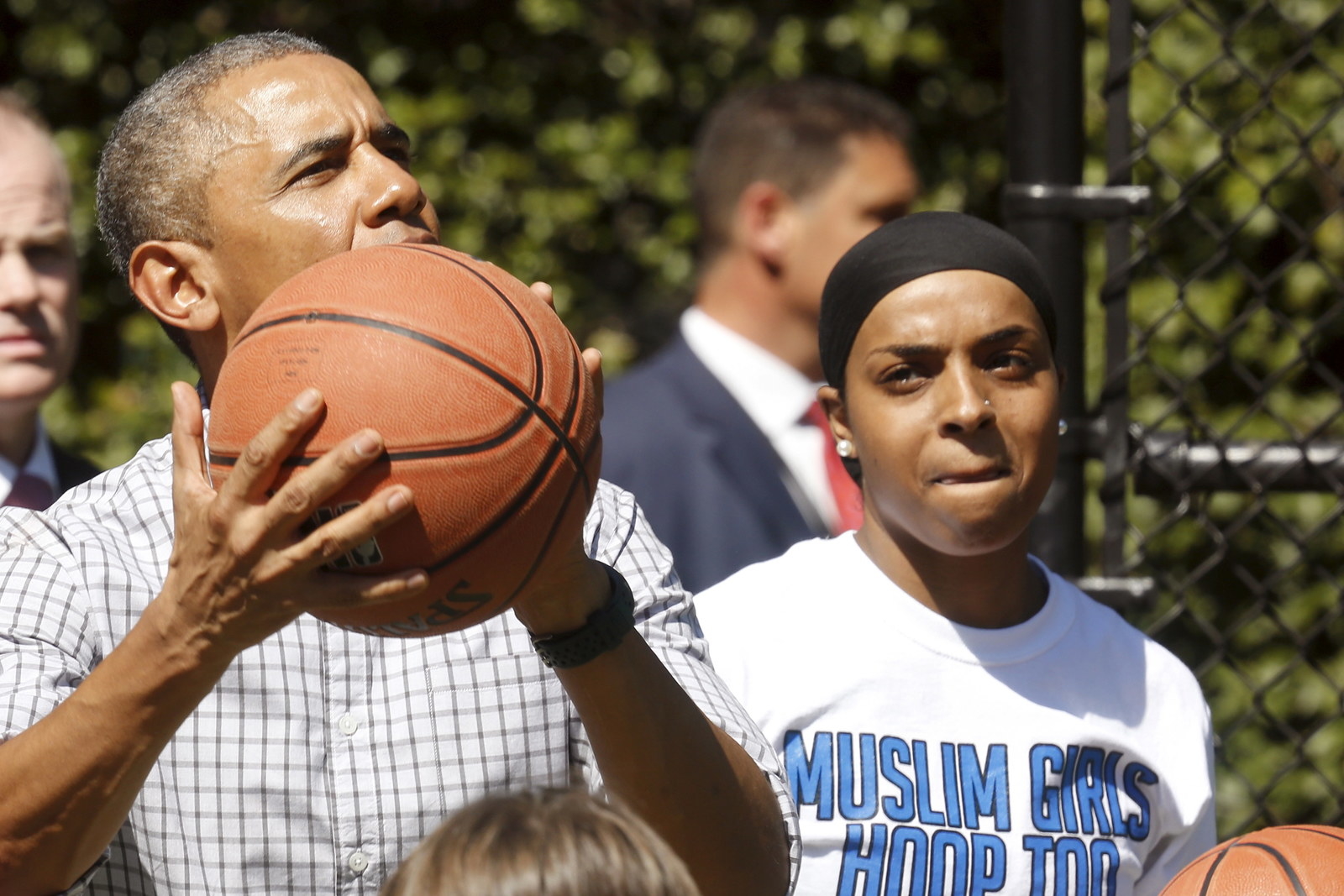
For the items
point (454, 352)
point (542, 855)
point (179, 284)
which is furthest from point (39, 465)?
point (542, 855)

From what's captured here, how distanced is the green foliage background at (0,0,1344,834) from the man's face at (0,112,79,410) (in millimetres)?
1516

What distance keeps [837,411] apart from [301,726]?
125 cm

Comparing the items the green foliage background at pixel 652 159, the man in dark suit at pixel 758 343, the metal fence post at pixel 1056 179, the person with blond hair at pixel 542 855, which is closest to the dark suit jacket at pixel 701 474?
the man in dark suit at pixel 758 343

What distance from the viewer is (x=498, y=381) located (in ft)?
6.08

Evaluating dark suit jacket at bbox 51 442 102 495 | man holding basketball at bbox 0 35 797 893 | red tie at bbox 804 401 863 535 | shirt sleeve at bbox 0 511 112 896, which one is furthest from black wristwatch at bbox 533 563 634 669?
dark suit jacket at bbox 51 442 102 495

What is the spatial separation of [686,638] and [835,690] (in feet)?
1.52

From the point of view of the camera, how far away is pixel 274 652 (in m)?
2.15

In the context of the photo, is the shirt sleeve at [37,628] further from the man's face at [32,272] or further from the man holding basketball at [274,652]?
the man's face at [32,272]

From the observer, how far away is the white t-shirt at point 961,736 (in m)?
→ 2.52

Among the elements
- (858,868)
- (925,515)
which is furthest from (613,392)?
(858,868)

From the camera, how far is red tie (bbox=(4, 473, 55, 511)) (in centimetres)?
380

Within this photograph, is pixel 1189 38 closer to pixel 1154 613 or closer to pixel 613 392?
pixel 1154 613

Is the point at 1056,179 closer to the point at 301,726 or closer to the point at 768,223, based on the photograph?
the point at 768,223

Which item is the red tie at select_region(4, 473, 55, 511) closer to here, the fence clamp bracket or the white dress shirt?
the white dress shirt
